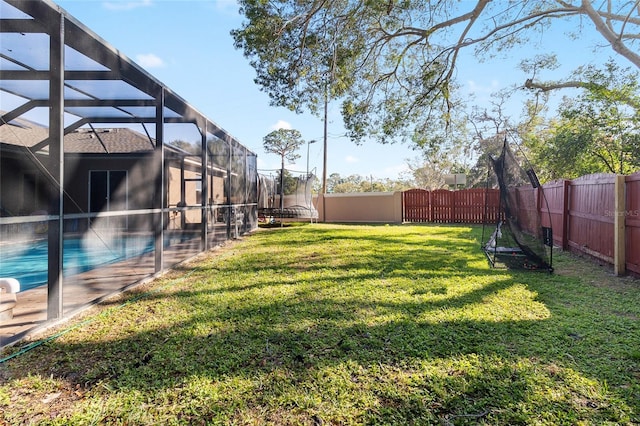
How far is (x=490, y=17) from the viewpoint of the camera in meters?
8.39

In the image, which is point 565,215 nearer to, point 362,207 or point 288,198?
point 288,198

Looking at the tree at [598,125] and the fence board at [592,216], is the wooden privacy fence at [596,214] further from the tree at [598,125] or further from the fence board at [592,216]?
the tree at [598,125]

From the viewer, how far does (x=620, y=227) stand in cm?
446

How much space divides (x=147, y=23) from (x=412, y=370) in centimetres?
718

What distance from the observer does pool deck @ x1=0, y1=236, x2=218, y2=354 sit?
2.59 metres

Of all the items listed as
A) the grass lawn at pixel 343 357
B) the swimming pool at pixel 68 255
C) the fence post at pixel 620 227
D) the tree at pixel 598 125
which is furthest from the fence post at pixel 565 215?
the swimming pool at pixel 68 255

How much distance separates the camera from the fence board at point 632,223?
13.8ft

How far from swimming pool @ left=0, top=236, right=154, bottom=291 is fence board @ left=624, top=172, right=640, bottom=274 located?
6.82 metres

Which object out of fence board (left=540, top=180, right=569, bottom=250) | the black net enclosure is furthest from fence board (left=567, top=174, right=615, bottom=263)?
the black net enclosure

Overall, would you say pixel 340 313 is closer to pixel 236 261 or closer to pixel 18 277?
pixel 236 261

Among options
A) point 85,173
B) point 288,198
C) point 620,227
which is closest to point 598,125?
point 620,227

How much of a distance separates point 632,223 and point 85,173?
861cm

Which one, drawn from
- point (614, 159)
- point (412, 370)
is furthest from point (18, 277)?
point (614, 159)

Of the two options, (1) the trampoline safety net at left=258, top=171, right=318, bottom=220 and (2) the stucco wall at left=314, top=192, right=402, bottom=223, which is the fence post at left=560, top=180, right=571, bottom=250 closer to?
(1) the trampoline safety net at left=258, top=171, right=318, bottom=220
